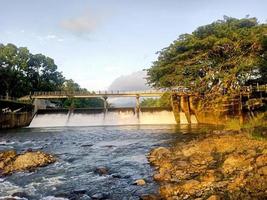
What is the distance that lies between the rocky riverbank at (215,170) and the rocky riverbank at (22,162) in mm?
4634

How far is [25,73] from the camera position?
195ft

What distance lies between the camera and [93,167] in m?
13.7

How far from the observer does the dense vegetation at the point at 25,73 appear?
56.0m

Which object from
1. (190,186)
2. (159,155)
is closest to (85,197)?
(190,186)

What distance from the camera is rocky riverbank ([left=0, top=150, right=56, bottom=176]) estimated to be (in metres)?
13.2

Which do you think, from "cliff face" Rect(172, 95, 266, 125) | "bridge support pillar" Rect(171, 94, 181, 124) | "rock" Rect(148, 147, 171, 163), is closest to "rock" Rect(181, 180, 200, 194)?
"rock" Rect(148, 147, 171, 163)

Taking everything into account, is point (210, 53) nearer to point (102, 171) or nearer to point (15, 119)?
point (102, 171)

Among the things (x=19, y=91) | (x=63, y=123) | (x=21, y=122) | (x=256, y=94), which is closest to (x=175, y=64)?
(x=256, y=94)

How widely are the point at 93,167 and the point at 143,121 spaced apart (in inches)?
1304

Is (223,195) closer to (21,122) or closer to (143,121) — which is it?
(143,121)

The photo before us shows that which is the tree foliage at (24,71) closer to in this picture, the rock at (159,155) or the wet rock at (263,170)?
the rock at (159,155)

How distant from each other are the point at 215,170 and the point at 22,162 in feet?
25.7

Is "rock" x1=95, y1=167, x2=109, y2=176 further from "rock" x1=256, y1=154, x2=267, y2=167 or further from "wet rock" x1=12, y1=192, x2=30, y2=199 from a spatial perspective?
"rock" x1=256, y1=154, x2=267, y2=167

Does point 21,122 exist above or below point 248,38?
below
